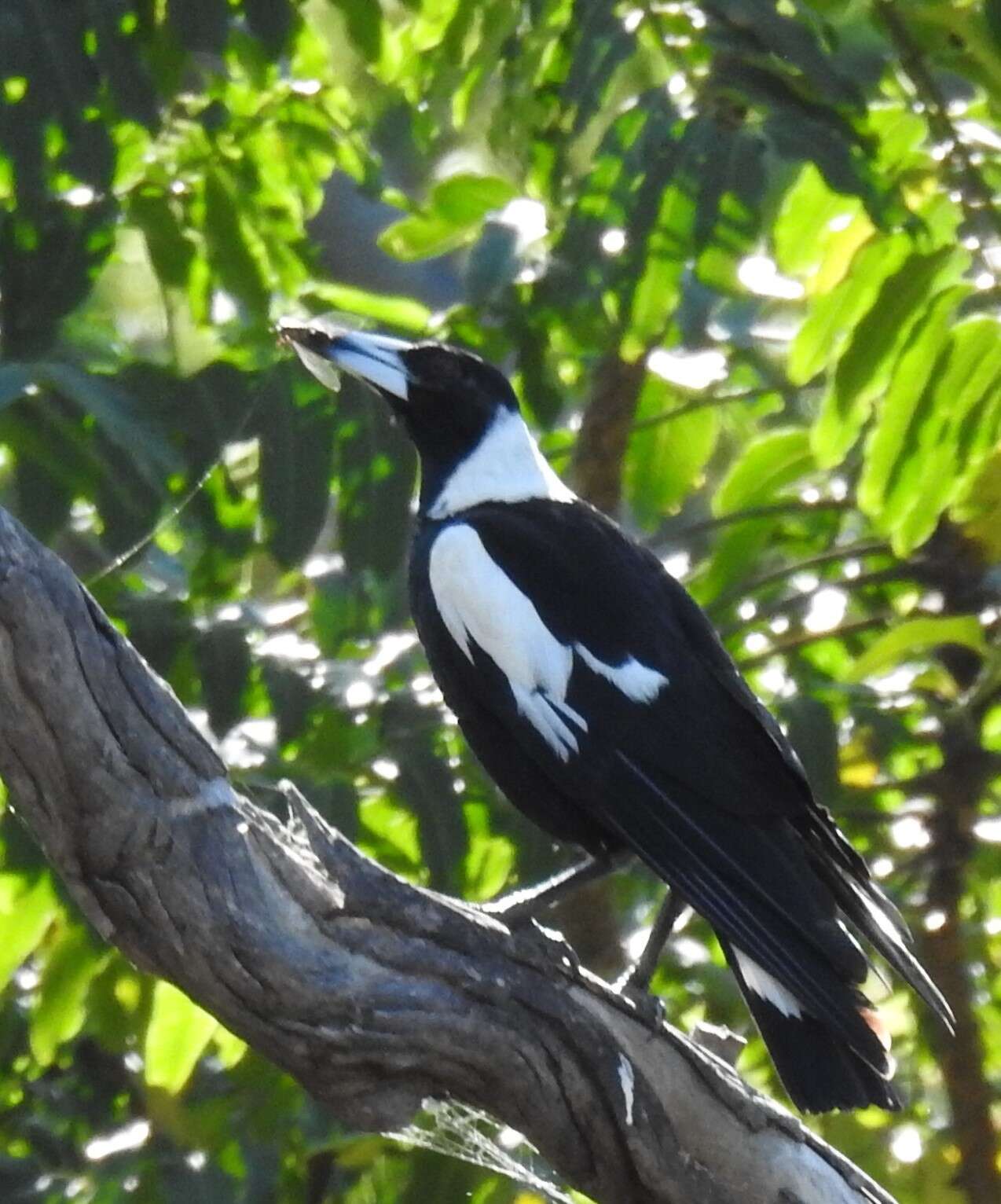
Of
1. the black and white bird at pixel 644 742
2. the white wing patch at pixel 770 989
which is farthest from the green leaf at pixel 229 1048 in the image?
the white wing patch at pixel 770 989

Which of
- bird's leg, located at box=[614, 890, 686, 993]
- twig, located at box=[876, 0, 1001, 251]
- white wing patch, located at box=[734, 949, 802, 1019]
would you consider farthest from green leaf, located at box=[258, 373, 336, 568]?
twig, located at box=[876, 0, 1001, 251]

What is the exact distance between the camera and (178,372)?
269 centimetres

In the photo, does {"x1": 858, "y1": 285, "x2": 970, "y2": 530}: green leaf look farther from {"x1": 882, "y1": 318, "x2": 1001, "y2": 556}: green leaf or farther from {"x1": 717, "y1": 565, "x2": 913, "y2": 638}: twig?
{"x1": 717, "y1": 565, "x2": 913, "y2": 638}: twig

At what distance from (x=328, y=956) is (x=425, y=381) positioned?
127 centimetres

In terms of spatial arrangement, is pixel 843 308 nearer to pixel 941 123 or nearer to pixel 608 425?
pixel 941 123

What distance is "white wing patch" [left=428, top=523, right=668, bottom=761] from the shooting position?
9.09 ft

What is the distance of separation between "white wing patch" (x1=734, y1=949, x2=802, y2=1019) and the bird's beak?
88 centimetres

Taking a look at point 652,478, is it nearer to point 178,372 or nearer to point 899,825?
point 899,825

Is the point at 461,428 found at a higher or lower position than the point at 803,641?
higher

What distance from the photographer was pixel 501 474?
3273 mm

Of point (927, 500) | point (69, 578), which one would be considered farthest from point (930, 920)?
point (69, 578)

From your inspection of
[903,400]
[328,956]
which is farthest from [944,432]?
[328,956]

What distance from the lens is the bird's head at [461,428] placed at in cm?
313

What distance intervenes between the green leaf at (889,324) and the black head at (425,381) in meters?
0.60
